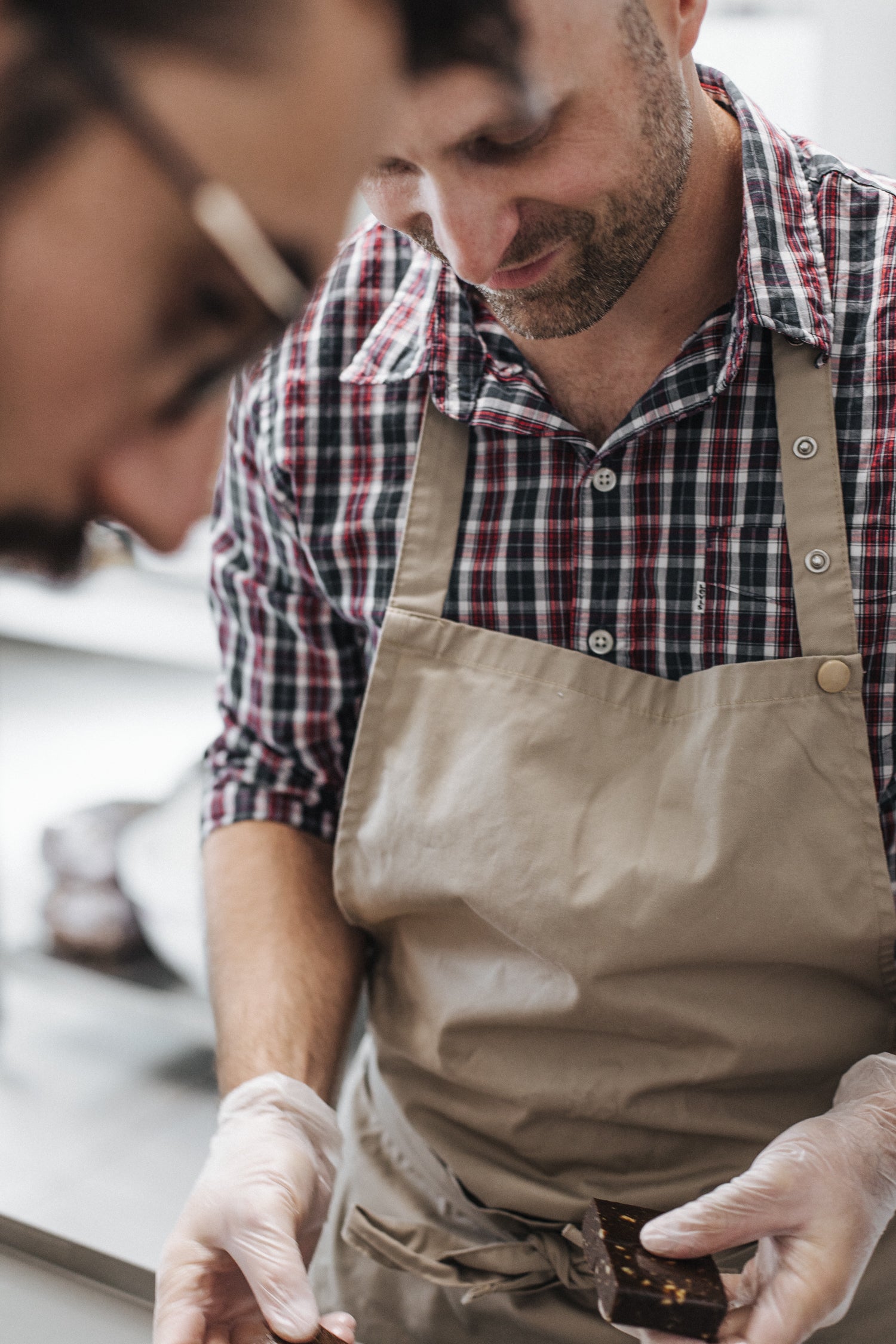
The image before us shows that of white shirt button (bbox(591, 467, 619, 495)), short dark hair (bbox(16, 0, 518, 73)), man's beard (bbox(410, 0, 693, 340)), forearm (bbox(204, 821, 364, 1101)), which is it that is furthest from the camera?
forearm (bbox(204, 821, 364, 1101))

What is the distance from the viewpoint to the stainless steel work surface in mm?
1008

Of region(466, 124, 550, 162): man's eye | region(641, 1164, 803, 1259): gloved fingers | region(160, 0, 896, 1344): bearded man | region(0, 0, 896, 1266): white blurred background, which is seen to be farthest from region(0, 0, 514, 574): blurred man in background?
region(0, 0, 896, 1266): white blurred background

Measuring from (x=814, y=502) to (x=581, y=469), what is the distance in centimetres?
22

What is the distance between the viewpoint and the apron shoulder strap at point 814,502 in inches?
42.1

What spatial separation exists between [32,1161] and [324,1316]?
1.28 m

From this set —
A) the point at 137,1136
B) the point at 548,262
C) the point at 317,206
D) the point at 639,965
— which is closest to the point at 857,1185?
the point at 639,965

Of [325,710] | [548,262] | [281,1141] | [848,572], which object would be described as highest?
[548,262]

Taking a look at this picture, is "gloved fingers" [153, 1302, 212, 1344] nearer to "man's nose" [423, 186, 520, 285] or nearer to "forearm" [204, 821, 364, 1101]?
"forearm" [204, 821, 364, 1101]

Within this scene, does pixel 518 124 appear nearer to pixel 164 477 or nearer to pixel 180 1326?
pixel 164 477

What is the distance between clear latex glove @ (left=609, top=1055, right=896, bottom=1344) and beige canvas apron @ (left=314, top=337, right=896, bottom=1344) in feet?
0.27

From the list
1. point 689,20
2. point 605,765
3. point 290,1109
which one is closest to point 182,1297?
point 290,1109

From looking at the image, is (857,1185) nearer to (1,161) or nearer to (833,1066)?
(833,1066)

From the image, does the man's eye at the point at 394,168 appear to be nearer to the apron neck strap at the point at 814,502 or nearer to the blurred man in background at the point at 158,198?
the blurred man in background at the point at 158,198

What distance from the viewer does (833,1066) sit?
1167mm
